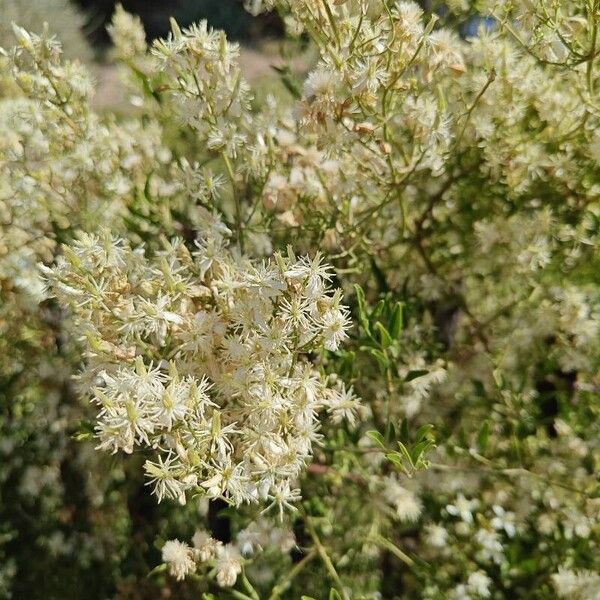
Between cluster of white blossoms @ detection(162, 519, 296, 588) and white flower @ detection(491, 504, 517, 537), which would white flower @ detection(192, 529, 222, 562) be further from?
white flower @ detection(491, 504, 517, 537)

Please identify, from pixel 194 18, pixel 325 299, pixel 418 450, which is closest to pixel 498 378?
pixel 418 450

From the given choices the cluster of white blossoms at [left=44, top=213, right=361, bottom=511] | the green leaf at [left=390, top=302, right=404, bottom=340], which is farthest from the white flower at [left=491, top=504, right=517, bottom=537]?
the cluster of white blossoms at [left=44, top=213, right=361, bottom=511]

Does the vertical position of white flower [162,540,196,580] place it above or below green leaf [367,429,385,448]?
below

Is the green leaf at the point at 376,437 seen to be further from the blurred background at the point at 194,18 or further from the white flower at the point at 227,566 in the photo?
the blurred background at the point at 194,18

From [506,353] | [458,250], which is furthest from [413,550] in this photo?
[458,250]

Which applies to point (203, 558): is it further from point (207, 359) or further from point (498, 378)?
point (498, 378)

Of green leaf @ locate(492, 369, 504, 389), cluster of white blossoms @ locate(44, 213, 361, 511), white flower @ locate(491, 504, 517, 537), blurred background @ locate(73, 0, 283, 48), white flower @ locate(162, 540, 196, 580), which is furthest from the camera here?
blurred background @ locate(73, 0, 283, 48)

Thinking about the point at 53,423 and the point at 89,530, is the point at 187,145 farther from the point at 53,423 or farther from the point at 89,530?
the point at 89,530

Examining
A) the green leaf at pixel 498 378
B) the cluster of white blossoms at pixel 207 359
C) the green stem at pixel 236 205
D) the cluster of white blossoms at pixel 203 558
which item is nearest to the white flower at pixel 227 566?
the cluster of white blossoms at pixel 203 558
